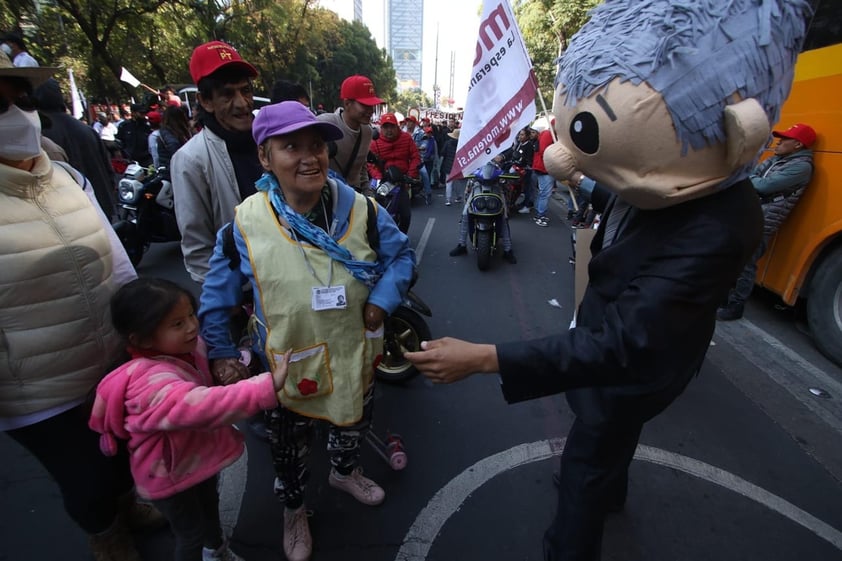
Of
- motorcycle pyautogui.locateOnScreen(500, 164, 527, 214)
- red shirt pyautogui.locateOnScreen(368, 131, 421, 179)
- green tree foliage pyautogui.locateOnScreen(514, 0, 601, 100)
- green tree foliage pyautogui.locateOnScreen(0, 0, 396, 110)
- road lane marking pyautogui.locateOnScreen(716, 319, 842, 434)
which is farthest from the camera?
green tree foliage pyautogui.locateOnScreen(0, 0, 396, 110)

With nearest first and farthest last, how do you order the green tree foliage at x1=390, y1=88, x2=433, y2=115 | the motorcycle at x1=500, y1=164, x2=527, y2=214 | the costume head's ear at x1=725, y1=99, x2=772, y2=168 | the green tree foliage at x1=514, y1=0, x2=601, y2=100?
1. the costume head's ear at x1=725, y1=99, x2=772, y2=168
2. the motorcycle at x1=500, y1=164, x2=527, y2=214
3. the green tree foliage at x1=514, y1=0, x2=601, y2=100
4. the green tree foliage at x1=390, y1=88, x2=433, y2=115

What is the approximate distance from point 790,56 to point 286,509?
2.42m

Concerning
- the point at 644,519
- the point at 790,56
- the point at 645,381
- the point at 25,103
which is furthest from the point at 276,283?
the point at 644,519

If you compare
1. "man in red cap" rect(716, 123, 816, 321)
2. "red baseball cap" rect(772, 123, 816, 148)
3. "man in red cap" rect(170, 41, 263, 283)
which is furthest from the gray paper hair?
"red baseball cap" rect(772, 123, 816, 148)

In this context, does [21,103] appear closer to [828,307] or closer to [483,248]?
[483,248]

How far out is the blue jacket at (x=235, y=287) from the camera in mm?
1655

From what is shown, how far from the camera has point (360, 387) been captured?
1751mm

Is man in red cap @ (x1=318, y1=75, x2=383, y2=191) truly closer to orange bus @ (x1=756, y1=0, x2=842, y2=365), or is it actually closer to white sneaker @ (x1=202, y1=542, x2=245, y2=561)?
white sneaker @ (x1=202, y1=542, x2=245, y2=561)

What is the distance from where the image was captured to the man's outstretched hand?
1.24m

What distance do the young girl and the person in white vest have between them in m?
0.16

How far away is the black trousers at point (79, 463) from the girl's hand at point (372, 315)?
41.1 inches

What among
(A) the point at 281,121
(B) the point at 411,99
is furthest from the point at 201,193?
(B) the point at 411,99

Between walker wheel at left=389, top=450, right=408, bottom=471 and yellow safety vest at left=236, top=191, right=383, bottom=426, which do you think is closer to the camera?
yellow safety vest at left=236, top=191, right=383, bottom=426

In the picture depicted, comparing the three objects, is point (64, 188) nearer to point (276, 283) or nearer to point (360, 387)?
point (276, 283)
